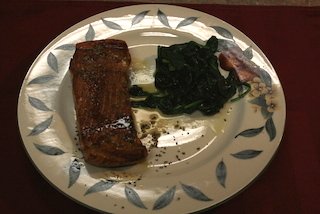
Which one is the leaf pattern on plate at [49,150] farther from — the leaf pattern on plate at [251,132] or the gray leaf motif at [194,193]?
the leaf pattern on plate at [251,132]

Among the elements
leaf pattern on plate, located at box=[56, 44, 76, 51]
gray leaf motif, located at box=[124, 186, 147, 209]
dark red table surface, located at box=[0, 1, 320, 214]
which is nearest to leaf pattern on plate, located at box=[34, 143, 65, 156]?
dark red table surface, located at box=[0, 1, 320, 214]

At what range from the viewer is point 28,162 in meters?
1.73

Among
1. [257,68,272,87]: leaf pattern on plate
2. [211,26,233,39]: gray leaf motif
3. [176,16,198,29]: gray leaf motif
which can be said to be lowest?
[257,68,272,87]: leaf pattern on plate

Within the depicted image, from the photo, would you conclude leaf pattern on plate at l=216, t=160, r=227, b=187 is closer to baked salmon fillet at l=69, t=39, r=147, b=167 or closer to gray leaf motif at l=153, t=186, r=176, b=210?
gray leaf motif at l=153, t=186, r=176, b=210

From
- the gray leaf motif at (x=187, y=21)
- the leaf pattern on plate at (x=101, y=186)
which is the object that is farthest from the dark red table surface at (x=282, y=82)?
the gray leaf motif at (x=187, y=21)

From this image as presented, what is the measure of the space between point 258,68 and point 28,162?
38.8 inches

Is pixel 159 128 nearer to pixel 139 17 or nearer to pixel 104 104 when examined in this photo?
pixel 104 104

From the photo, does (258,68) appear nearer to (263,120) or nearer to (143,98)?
(263,120)

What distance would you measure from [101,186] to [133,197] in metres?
0.12

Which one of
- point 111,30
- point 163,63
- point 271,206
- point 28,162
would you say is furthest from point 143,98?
point 271,206

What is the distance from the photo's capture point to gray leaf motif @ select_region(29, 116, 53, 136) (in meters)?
1.68

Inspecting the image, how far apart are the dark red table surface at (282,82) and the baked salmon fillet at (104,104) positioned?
218mm

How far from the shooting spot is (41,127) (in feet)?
5.59

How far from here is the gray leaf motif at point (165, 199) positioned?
1.50m
